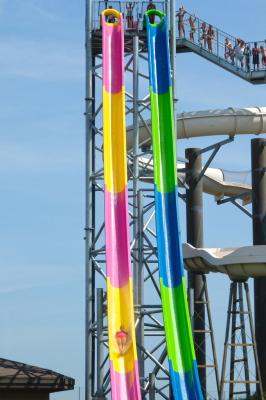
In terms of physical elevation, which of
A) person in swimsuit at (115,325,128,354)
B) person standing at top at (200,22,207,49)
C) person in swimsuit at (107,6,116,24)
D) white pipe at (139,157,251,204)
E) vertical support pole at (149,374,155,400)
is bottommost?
vertical support pole at (149,374,155,400)

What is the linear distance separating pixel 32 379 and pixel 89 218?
803 centimetres

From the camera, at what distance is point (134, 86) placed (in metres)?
27.3

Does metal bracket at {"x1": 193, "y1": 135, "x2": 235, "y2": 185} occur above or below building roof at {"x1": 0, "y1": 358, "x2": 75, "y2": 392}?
→ above

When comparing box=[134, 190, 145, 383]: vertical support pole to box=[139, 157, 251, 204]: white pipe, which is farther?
box=[139, 157, 251, 204]: white pipe

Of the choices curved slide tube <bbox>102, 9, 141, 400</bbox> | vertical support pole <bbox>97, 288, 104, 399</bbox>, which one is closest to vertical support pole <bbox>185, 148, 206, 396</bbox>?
curved slide tube <bbox>102, 9, 141, 400</bbox>

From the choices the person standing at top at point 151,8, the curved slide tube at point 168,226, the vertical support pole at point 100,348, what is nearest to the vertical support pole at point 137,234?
the curved slide tube at point 168,226

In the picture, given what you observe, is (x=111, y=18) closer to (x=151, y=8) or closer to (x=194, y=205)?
(x=151, y=8)

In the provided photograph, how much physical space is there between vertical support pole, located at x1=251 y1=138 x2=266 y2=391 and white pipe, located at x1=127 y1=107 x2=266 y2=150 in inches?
53.3

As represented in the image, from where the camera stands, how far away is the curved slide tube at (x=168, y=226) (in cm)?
2288

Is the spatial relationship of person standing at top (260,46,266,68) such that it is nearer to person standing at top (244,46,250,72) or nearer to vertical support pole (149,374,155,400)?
→ person standing at top (244,46,250,72)

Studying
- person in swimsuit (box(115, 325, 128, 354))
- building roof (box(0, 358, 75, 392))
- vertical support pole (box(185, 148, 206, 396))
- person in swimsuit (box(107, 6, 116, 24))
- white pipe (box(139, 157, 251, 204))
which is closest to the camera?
building roof (box(0, 358, 75, 392))

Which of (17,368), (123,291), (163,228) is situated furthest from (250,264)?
(17,368)

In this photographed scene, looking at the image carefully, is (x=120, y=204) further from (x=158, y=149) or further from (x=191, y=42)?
(x=191, y=42)

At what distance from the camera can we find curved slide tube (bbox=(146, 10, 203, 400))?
75.0 ft
